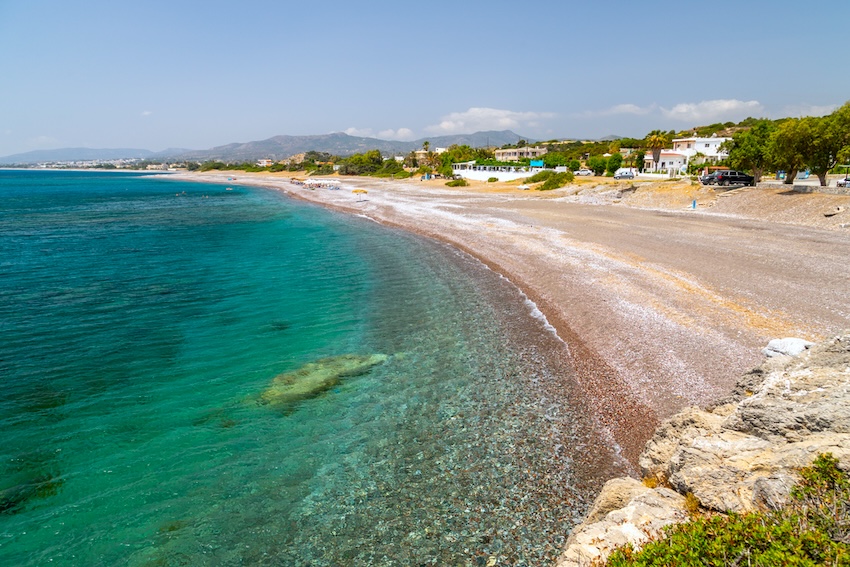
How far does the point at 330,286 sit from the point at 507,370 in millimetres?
13163

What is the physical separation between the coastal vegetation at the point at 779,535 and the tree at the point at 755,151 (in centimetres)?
5098

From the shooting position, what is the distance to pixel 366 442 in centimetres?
1089

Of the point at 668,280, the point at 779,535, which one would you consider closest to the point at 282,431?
the point at 779,535

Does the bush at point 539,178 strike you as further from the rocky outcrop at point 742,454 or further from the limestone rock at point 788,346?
the rocky outcrop at point 742,454

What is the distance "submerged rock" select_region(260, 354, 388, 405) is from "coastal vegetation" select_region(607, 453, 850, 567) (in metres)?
9.66

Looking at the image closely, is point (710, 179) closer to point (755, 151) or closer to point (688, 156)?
point (755, 151)

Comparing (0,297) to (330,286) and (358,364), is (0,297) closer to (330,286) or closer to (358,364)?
(330,286)

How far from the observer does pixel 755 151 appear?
46.9 m

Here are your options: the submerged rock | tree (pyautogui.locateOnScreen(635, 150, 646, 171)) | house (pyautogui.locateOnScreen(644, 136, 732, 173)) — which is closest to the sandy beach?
the submerged rock

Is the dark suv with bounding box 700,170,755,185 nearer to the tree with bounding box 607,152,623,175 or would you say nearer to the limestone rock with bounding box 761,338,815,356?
the tree with bounding box 607,152,623,175

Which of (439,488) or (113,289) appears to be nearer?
(439,488)

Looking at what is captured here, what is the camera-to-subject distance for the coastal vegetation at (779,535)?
4.34 metres

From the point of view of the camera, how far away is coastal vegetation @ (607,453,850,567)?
4344mm

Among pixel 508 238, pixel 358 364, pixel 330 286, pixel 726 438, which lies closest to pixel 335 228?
pixel 508 238
